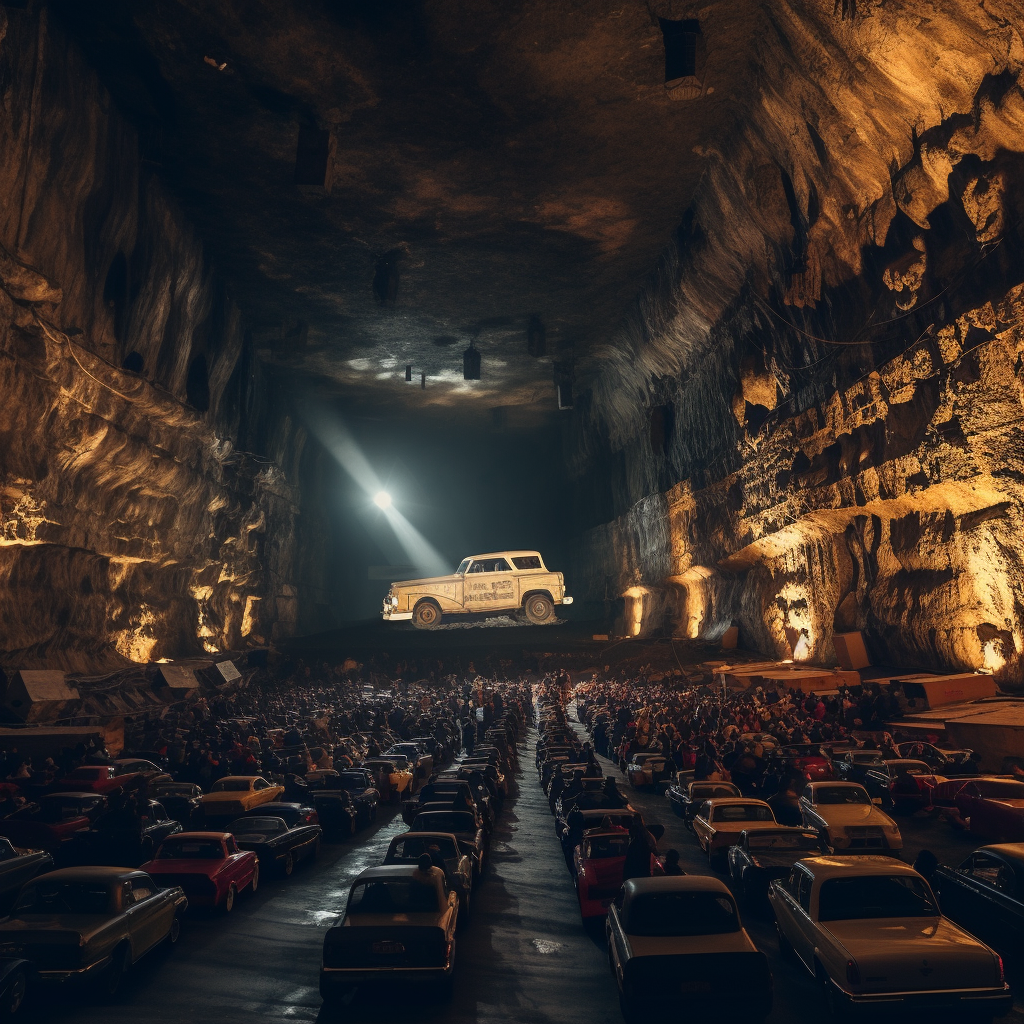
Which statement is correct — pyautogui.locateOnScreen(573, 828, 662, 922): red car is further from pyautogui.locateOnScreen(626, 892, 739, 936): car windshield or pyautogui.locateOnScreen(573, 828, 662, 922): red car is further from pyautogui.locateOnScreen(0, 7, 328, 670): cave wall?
pyautogui.locateOnScreen(0, 7, 328, 670): cave wall

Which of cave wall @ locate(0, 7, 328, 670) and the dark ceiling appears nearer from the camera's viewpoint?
the dark ceiling

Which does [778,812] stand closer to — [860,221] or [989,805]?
[989,805]

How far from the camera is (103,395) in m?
23.3

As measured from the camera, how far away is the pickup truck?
3709 cm

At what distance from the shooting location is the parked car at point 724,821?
1078 cm

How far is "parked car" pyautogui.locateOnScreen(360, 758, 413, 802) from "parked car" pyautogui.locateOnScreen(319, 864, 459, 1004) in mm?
9437

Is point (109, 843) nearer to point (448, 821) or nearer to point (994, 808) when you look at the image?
point (448, 821)

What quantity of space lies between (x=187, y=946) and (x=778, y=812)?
8206mm

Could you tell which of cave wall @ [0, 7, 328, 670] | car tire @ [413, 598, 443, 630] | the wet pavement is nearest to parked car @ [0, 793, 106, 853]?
the wet pavement

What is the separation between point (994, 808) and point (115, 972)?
34.5ft

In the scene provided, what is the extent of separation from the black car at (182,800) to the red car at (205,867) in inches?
105

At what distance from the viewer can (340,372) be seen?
41406 mm

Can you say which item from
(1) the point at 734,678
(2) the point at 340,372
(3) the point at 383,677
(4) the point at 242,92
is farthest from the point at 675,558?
(4) the point at 242,92

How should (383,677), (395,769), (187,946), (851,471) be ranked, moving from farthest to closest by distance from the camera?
(383,677), (851,471), (395,769), (187,946)
